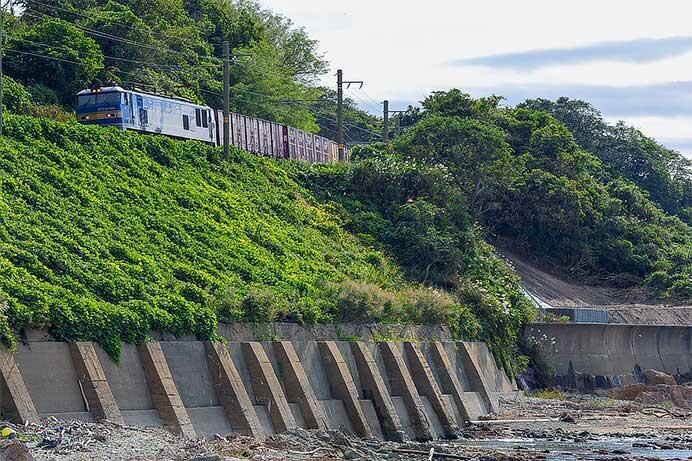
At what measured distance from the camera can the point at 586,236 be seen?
82.7 metres

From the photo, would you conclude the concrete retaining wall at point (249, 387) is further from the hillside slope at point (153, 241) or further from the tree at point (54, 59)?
the tree at point (54, 59)

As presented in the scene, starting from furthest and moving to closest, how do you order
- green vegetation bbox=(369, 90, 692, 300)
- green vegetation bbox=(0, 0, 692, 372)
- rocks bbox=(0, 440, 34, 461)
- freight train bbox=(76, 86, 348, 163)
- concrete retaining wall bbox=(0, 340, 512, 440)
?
green vegetation bbox=(369, 90, 692, 300)
freight train bbox=(76, 86, 348, 163)
green vegetation bbox=(0, 0, 692, 372)
concrete retaining wall bbox=(0, 340, 512, 440)
rocks bbox=(0, 440, 34, 461)

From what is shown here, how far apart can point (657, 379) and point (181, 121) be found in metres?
26.7

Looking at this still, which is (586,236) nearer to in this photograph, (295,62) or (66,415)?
(295,62)

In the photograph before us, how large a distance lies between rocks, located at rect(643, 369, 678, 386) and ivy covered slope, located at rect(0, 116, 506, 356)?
1080cm

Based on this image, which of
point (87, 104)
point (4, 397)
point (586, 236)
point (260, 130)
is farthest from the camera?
point (586, 236)

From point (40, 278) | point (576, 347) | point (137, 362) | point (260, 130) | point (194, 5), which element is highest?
point (194, 5)

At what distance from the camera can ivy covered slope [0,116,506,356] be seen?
119 ft

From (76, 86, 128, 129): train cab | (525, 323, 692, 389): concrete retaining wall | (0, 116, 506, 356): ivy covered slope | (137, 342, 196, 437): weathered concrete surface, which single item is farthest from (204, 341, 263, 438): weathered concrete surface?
(525, 323, 692, 389): concrete retaining wall

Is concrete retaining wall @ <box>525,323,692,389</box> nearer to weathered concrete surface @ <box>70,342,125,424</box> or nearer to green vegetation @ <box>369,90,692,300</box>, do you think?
green vegetation @ <box>369,90,692,300</box>

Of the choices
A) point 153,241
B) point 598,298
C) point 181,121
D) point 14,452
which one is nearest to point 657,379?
point 598,298

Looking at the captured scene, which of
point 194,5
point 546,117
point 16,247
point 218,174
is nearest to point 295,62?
point 194,5

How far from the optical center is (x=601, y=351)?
6469 cm

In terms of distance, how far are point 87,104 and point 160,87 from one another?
49.5 ft
